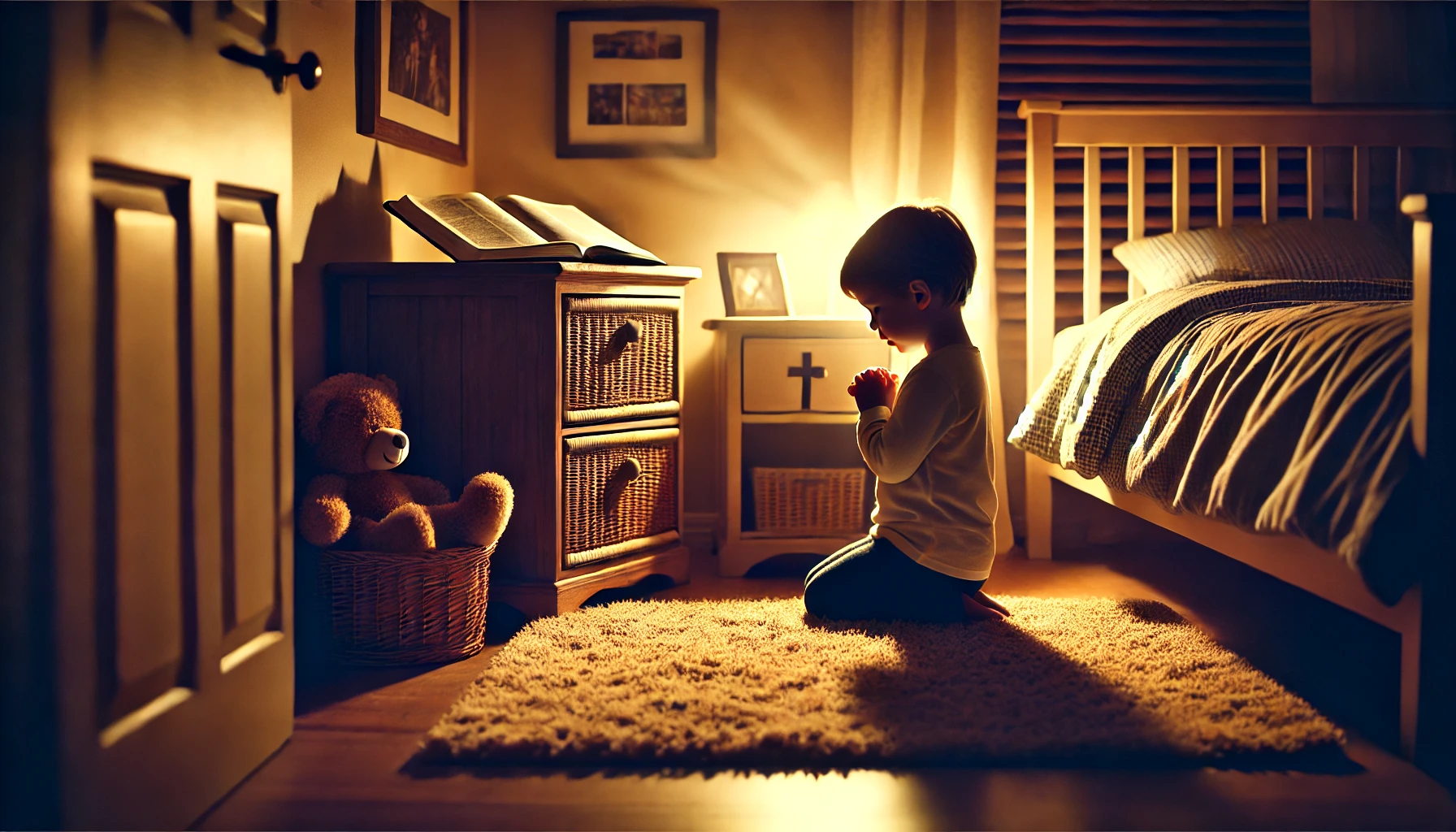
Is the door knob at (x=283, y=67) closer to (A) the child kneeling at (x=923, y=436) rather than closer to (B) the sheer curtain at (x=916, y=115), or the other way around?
(A) the child kneeling at (x=923, y=436)

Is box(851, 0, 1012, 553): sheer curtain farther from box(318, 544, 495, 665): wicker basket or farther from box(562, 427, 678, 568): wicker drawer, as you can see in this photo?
box(318, 544, 495, 665): wicker basket

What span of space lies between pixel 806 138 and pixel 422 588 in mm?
1645

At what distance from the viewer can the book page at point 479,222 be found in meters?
1.82

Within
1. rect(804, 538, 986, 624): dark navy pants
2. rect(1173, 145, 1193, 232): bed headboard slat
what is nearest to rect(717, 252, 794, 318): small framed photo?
rect(804, 538, 986, 624): dark navy pants

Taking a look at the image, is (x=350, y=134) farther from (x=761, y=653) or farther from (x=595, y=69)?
(x=761, y=653)

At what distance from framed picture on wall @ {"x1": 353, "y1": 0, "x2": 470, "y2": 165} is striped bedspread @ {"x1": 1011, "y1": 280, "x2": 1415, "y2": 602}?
1.50 m

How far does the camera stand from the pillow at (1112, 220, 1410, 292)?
86.3 inches

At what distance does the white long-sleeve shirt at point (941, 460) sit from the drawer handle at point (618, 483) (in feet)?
1.62

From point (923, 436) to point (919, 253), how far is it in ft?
0.98

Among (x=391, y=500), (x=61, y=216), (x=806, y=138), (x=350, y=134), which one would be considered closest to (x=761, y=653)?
(x=391, y=500)

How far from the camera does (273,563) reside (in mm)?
1218

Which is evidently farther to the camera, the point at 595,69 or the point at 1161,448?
the point at 595,69

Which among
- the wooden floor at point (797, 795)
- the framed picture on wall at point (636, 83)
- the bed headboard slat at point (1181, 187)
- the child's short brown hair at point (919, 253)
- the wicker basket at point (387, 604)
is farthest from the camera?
the framed picture on wall at point (636, 83)

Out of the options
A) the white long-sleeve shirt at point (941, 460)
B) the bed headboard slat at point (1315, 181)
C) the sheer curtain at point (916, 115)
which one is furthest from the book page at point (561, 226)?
the bed headboard slat at point (1315, 181)
